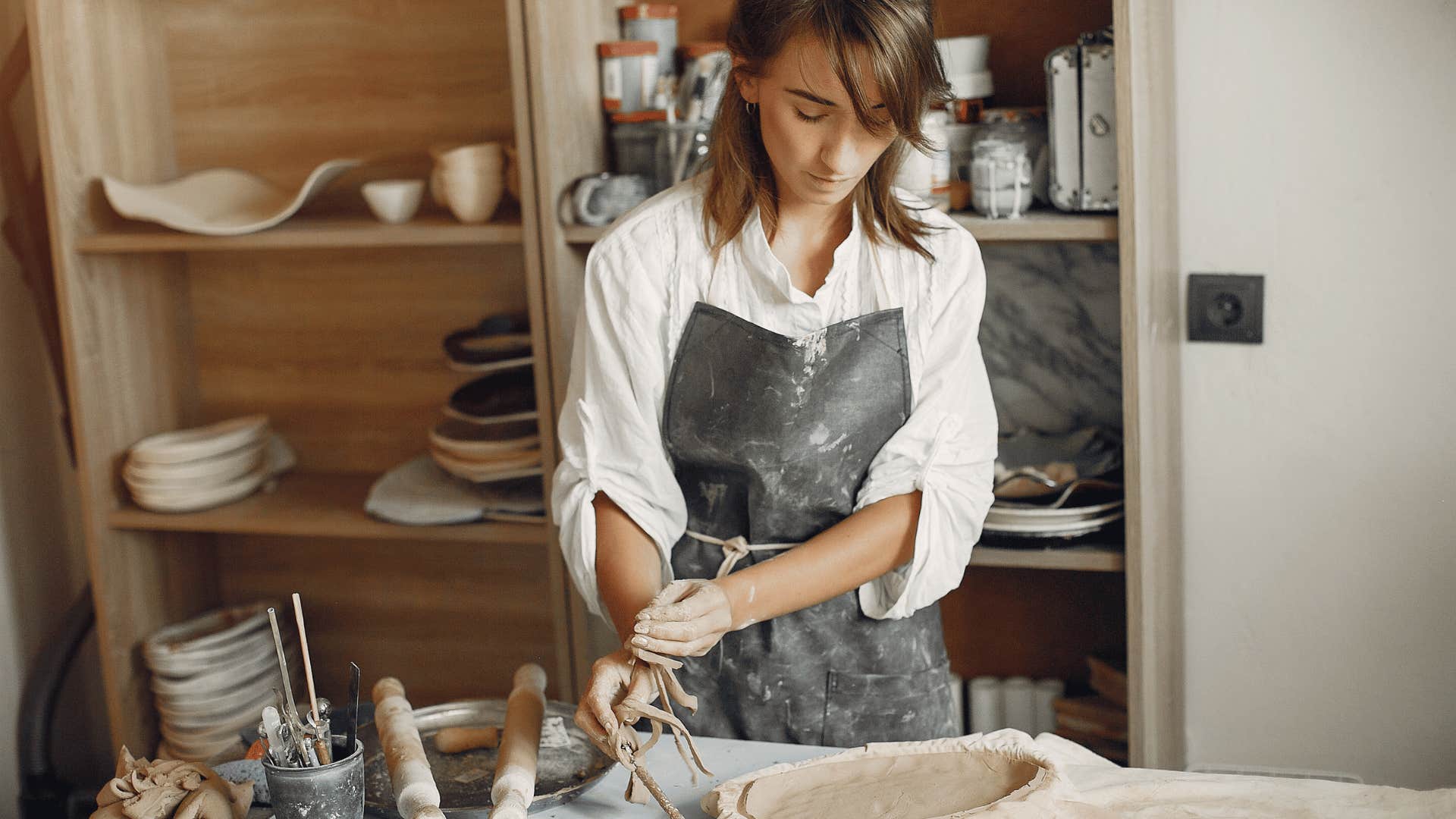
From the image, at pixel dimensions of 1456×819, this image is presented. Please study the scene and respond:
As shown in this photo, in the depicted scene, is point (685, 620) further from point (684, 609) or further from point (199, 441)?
point (199, 441)

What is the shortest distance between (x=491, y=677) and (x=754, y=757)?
143cm

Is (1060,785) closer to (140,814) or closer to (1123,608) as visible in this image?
(140,814)

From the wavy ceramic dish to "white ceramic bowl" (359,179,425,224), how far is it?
11 cm

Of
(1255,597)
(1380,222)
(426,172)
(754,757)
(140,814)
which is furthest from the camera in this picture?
(426,172)

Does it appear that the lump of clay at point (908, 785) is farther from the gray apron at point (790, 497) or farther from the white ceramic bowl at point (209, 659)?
the white ceramic bowl at point (209, 659)

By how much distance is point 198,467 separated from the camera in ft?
7.61

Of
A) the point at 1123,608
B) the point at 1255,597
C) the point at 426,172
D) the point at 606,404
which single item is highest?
the point at 426,172

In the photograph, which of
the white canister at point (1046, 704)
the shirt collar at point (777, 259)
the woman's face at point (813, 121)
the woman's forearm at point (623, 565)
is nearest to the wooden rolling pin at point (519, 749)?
the woman's forearm at point (623, 565)

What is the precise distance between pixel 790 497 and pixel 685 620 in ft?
1.02

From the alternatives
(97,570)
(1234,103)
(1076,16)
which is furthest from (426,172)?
(1234,103)

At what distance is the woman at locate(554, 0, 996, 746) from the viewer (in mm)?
1483

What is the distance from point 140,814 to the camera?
1112 mm

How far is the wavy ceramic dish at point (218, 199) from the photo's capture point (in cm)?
217

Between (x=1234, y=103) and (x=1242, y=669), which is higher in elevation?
(x=1234, y=103)
